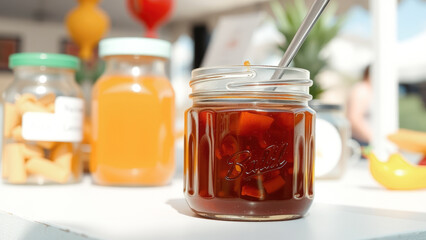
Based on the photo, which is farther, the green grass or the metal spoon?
the green grass

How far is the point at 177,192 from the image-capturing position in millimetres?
741

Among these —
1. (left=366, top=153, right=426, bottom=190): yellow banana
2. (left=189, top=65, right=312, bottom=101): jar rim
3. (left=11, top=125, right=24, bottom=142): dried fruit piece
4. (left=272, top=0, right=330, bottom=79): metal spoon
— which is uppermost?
(left=272, top=0, right=330, bottom=79): metal spoon

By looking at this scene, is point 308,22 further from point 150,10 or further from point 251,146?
point 150,10

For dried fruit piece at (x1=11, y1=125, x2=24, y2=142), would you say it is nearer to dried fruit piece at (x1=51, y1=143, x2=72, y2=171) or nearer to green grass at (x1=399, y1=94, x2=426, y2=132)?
dried fruit piece at (x1=51, y1=143, x2=72, y2=171)

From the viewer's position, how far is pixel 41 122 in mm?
788

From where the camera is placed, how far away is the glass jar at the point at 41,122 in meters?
0.79

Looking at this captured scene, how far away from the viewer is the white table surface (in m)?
0.43

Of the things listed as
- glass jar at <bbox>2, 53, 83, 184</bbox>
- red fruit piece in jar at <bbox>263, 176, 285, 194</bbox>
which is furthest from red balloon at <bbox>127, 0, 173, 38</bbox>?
red fruit piece in jar at <bbox>263, 176, 285, 194</bbox>

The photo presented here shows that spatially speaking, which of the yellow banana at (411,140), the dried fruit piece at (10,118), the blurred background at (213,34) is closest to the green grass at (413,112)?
the blurred background at (213,34)

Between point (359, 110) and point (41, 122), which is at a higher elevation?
point (359, 110)

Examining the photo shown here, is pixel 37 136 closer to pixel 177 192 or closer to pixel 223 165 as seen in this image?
pixel 177 192

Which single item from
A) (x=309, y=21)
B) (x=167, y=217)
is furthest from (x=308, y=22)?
(x=167, y=217)

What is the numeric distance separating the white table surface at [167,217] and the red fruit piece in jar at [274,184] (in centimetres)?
3

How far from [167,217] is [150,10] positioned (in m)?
0.86
